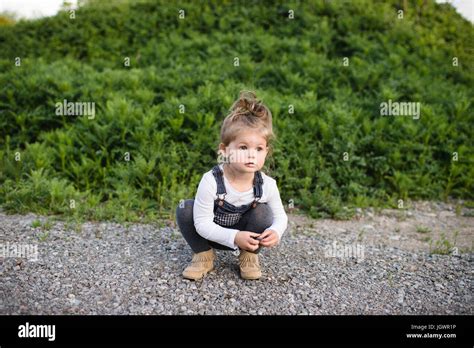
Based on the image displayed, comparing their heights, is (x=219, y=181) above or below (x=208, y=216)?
above

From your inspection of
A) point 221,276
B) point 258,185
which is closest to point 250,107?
point 258,185

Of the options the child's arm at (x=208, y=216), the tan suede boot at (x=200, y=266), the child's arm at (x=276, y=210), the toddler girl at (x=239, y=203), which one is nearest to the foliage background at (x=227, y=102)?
the tan suede boot at (x=200, y=266)

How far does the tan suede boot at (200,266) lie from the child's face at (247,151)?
941mm

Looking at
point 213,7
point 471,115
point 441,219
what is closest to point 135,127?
point 441,219

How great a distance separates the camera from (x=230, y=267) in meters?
4.74

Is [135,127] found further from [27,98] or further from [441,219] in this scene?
[441,219]

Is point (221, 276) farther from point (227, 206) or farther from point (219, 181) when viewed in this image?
point (219, 181)

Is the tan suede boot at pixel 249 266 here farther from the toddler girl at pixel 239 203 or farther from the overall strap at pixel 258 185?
the overall strap at pixel 258 185

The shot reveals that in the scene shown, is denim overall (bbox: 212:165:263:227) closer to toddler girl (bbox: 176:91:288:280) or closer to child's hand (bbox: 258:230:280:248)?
toddler girl (bbox: 176:91:288:280)

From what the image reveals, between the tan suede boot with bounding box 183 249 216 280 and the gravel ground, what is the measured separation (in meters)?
0.06

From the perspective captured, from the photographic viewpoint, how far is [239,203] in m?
4.31

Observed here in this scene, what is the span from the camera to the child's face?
4.07 meters

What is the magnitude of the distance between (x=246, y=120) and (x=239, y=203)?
0.77 meters

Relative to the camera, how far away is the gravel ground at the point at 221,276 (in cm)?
402
